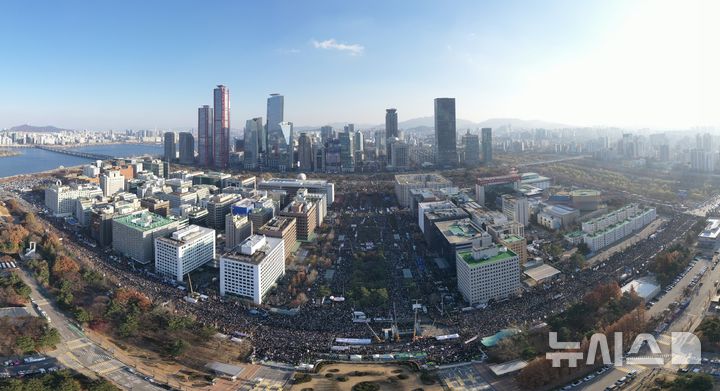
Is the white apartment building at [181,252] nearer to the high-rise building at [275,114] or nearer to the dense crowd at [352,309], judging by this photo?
the dense crowd at [352,309]

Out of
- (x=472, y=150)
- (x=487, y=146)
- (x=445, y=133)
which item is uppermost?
(x=445, y=133)

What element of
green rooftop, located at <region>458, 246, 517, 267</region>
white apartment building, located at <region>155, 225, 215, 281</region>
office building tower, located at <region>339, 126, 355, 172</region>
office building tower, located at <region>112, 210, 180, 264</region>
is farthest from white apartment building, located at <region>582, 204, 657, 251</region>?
office building tower, located at <region>339, 126, 355, 172</region>

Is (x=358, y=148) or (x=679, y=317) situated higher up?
(x=358, y=148)

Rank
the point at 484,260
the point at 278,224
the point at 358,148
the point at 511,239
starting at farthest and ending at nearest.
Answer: the point at 358,148
the point at 278,224
the point at 511,239
the point at 484,260

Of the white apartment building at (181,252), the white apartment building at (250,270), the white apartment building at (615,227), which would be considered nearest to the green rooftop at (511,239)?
the white apartment building at (615,227)

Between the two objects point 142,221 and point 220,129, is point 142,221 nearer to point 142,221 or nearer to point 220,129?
point 142,221

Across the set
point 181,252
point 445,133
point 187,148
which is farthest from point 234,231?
point 187,148
